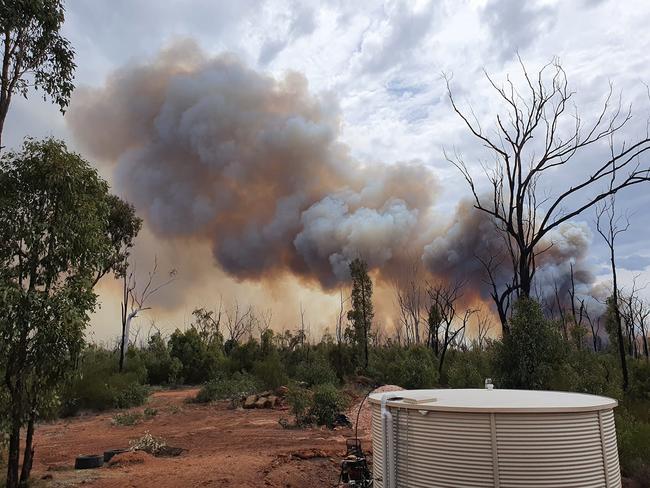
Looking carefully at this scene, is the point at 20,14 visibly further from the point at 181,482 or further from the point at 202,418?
the point at 202,418

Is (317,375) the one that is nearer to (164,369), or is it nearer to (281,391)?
(281,391)

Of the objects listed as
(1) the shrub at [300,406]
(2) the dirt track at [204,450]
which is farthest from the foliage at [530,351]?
(1) the shrub at [300,406]

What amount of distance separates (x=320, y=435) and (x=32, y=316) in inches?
426

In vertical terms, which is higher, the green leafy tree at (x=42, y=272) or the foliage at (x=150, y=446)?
the green leafy tree at (x=42, y=272)

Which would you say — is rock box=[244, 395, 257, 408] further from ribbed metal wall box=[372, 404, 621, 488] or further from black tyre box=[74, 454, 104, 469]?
ribbed metal wall box=[372, 404, 621, 488]

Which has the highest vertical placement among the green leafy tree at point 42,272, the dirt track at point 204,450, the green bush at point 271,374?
the green leafy tree at point 42,272

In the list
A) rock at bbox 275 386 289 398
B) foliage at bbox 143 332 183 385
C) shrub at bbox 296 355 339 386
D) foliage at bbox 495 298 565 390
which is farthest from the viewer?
foliage at bbox 143 332 183 385

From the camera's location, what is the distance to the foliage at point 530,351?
50.1 feet

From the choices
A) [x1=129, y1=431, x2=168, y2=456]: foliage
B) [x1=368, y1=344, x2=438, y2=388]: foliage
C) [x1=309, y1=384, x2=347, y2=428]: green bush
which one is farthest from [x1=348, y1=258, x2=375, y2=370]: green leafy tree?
[x1=129, y1=431, x2=168, y2=456]: foliage

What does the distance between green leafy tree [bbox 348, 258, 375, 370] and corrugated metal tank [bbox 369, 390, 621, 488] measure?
1359 inches

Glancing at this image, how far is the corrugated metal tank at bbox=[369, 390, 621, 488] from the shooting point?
5.39 m

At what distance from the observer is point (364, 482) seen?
9.03m

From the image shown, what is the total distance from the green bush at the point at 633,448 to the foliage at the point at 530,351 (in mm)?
2684

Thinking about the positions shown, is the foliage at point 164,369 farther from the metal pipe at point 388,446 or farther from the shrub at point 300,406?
the metal pipe at point 388,446
